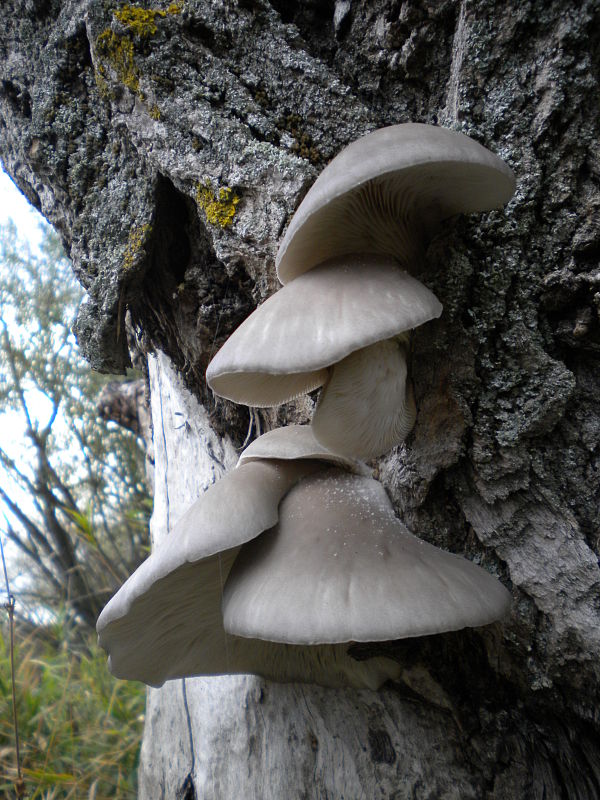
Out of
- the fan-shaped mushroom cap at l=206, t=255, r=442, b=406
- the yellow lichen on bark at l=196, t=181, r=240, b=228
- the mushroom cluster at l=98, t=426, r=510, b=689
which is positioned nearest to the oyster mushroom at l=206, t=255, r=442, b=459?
the fan-shaped mushroom cap at l=206, t=255, r=442, b=406

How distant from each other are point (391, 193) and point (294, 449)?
616mm

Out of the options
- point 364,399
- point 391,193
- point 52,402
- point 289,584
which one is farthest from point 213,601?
point 52,402

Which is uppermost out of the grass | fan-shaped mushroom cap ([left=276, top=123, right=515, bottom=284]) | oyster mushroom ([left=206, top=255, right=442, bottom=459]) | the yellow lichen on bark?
the yellow lichen on bark

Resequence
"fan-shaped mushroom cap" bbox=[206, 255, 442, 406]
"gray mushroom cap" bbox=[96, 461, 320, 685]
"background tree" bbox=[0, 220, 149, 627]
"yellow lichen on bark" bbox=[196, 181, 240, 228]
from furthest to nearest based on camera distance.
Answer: "background tree" bbox=[0, 220, 149, 627]
"yellow lichen on bark" bbox=[196, 181, 240, 228]
"gray mushroom cap" bbox=[96, 461, 320, 685]
"fan-shaped mushroom cap" bbox=[206, 255, 442, 406]

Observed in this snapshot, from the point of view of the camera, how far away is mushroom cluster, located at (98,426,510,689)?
1.05 meters

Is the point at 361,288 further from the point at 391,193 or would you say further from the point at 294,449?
the point at 294,449

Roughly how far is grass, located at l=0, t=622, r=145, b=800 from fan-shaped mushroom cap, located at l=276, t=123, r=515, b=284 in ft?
11.1

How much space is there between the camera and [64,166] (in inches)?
72.2

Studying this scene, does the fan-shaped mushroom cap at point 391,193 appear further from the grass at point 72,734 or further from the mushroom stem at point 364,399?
the grass at point 72,734

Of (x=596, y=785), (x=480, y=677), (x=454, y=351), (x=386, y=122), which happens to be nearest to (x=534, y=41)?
(x=386, y=122)

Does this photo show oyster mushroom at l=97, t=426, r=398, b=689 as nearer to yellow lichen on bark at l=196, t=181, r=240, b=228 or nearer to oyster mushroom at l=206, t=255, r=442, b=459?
oyster mushroom at l=206, t=255, r=442, b=459

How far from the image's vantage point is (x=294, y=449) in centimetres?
131

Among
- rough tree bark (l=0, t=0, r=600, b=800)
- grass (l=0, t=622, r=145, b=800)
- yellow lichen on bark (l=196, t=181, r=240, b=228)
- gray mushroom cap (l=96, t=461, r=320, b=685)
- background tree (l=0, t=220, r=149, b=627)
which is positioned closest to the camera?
gray mushroom cap (l=96, t=461, r=320, b=685)

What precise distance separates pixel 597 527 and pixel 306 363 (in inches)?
32.4
